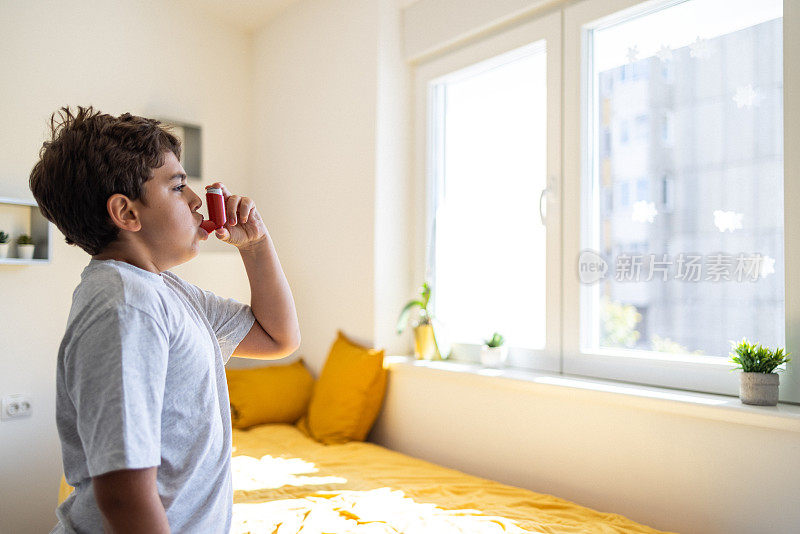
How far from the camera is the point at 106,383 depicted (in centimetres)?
70

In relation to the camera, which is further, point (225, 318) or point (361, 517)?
point (361, 517)

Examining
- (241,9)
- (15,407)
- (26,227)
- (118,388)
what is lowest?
(15,407)

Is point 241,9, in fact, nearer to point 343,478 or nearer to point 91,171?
point 343,478

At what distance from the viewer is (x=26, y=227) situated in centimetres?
252

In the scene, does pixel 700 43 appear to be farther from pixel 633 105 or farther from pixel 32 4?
pixel 32 4

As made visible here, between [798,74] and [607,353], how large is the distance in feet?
3.21

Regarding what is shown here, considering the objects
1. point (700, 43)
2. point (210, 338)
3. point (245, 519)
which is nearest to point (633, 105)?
point (700, 43)

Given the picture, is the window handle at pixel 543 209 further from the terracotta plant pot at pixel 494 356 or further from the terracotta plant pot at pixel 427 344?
the terracotta plant pot at pixel 427 344

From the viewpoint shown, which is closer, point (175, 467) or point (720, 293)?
point (175, 467)

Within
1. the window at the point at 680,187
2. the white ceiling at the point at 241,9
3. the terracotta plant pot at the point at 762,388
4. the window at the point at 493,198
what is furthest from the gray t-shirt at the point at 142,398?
the white ceiling at the point at 241,9

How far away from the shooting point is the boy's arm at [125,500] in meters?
0.69

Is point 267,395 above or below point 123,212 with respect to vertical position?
below

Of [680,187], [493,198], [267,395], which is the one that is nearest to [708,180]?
[680,187]

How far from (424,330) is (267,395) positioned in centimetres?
80
